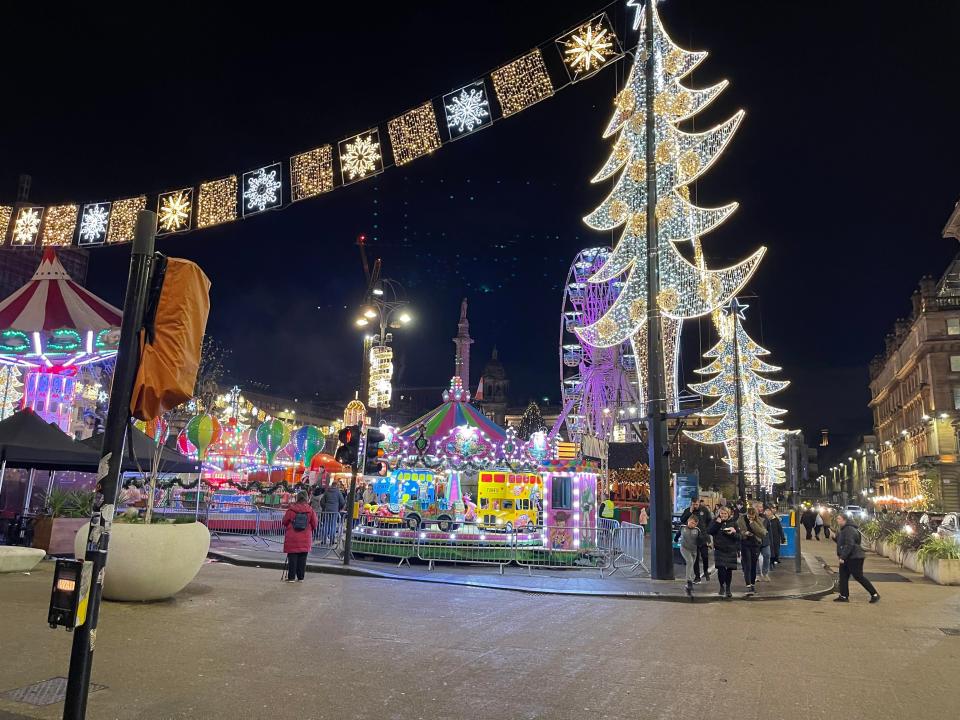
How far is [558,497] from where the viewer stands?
18.6m

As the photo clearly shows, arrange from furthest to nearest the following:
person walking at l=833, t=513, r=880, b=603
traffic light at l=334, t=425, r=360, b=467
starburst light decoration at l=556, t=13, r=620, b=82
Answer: traffic light at l=334, t=425, r=360, b=467 → person walking at l=833, t=513, r=880, b=603 → starburst light decoration at l=556, t=13, r=620, b=82

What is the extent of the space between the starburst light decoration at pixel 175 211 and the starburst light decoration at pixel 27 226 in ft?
10.5

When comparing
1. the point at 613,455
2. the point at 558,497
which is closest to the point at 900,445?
the point at 613,455

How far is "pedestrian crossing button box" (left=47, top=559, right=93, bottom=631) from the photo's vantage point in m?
4.12

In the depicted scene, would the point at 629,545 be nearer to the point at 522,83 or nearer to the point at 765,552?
the point at 765,552

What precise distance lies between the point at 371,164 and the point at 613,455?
2525cm

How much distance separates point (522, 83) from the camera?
37.9ft

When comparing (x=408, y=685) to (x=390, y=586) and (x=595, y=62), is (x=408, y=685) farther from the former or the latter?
(x=595, y=62)

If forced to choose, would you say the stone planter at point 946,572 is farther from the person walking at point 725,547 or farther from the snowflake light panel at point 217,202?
the snowflake light panel at point 217,202

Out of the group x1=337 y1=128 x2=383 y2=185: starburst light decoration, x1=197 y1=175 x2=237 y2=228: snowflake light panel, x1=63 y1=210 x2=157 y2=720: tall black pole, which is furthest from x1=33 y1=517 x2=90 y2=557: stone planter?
x1=63 y1=210 x2=157 y2=720: tall black pole

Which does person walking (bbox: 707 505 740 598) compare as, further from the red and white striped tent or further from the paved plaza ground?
the red and white striped tent

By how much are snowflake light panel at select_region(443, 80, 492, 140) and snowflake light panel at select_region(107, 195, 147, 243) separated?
22.0 ft

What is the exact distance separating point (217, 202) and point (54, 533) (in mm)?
7918

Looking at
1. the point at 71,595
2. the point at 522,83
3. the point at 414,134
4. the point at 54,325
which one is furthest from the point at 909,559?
the point at 54,325
